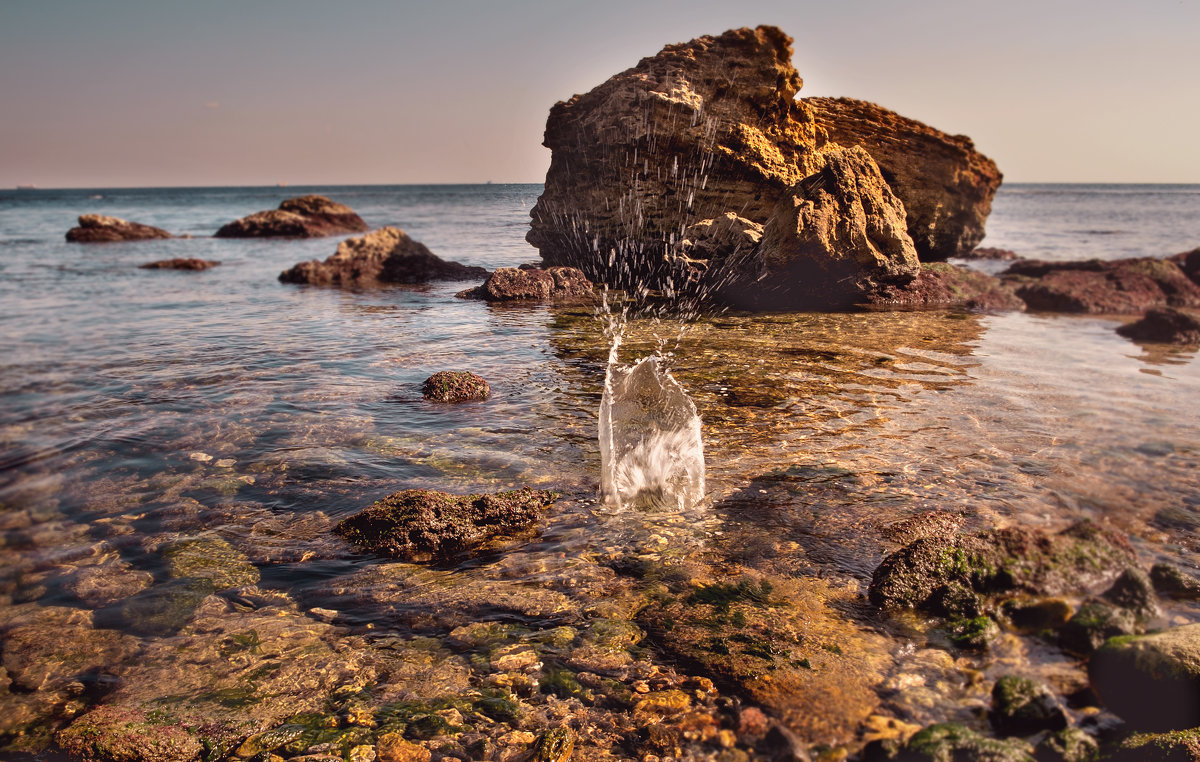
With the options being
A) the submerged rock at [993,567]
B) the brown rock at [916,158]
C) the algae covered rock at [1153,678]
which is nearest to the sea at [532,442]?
the submerged rock at [993,567]

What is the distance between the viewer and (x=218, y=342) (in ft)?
34.7

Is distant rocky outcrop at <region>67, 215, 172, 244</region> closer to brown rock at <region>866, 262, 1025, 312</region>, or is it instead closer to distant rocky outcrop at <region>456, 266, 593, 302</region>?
distant rocky outcrop at <region>456, 266, 593, 302</region>

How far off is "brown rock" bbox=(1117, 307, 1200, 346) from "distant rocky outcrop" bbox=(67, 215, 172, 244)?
37.8 m

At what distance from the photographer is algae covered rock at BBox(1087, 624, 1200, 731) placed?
265cm

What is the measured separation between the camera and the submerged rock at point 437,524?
169 inches

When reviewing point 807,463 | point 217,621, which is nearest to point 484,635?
point 217,621

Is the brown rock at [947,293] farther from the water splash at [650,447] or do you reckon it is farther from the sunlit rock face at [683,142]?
the water splash at [650,447]

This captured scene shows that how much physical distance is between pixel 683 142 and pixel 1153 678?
41.5 ft

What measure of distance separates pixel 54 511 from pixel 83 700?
258 cm

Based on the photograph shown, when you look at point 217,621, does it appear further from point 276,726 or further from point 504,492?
point 504,492

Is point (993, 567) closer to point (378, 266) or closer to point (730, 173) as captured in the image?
point (730, 173)

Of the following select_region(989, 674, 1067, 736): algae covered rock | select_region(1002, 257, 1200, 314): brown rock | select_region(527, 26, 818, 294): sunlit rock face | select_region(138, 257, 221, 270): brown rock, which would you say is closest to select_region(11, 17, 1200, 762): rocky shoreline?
select_region(989, 674, 1067, 736): algae covered rock

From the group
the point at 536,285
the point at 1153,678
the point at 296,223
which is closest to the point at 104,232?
the point at 296,223

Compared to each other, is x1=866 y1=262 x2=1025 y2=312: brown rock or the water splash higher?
x1=866 y1=262 x2=1025 y2=312: brown rock
